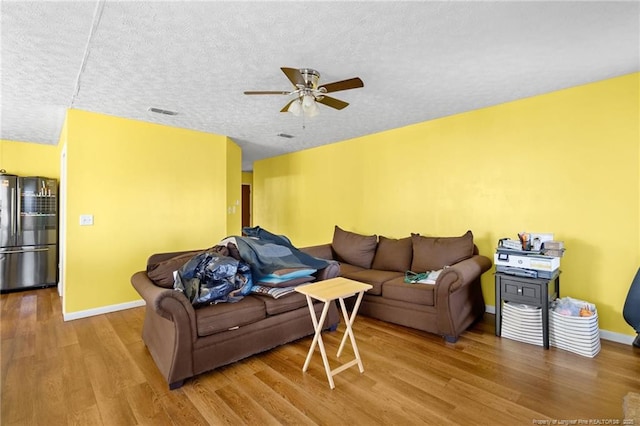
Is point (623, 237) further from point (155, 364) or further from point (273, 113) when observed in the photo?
point (155, 364)

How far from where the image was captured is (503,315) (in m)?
2.95

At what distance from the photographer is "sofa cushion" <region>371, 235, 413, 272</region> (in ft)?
12.5

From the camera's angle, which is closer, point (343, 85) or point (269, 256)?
point (343, 85)

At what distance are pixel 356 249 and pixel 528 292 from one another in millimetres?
2030

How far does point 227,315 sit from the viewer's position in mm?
2373

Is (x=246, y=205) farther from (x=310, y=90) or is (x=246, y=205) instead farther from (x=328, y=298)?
(x=328, y=298)

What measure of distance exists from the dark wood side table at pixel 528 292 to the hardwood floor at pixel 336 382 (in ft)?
0.76

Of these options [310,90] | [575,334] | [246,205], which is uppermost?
[310,90]

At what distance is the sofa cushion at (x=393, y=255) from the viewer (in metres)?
3.81

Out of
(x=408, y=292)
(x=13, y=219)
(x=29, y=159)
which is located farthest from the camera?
(x=29, y=159)

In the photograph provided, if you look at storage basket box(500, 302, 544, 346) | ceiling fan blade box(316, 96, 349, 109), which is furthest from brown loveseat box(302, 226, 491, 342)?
ceiling fan blade box(316, 96, 349, 109)

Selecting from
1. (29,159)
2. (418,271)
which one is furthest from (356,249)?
(29,159)

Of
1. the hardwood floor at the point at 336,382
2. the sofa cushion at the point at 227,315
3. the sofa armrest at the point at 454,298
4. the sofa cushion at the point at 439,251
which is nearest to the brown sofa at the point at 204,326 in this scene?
the sofa cushion at the point at 227,315

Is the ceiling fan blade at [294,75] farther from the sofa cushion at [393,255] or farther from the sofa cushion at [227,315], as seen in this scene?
the sofa cushion at [393,255]
